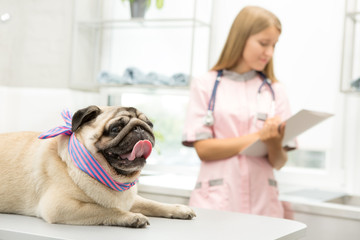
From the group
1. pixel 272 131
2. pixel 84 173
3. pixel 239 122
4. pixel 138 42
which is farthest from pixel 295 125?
pixel 138 42

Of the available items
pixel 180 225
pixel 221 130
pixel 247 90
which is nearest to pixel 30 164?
pixel 180 225

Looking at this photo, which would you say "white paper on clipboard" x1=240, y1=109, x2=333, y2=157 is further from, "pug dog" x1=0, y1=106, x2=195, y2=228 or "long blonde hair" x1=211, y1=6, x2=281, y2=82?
"pug dog" x1=0, y1=106, x2=195, y2=228

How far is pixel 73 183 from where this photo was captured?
1124mm

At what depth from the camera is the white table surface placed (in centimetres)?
98

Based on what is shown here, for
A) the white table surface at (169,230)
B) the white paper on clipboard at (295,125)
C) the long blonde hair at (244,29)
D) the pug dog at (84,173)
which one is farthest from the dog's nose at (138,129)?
the long blonde hair at (244,29)

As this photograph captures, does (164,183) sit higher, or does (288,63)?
(288,63)

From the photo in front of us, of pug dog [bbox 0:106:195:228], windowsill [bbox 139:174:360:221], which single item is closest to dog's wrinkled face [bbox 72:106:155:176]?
pug dog [bbox 0:106:195:228]

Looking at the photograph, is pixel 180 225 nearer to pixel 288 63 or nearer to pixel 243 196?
pixel 243 196

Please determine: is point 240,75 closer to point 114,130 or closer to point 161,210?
point 161,210

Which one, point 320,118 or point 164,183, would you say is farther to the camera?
point 164,183

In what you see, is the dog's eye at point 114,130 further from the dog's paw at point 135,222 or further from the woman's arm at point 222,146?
the woman's arm at point 222,146

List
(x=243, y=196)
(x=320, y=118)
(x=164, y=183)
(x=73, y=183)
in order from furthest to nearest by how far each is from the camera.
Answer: (x=164, y=183)
(x=243, y=196)
(x=320, y=118)
(x=73, y=183)

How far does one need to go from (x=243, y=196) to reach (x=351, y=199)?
86 centimetres

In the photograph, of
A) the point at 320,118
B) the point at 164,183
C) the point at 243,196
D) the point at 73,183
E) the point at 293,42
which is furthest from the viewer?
the point at 293,42
